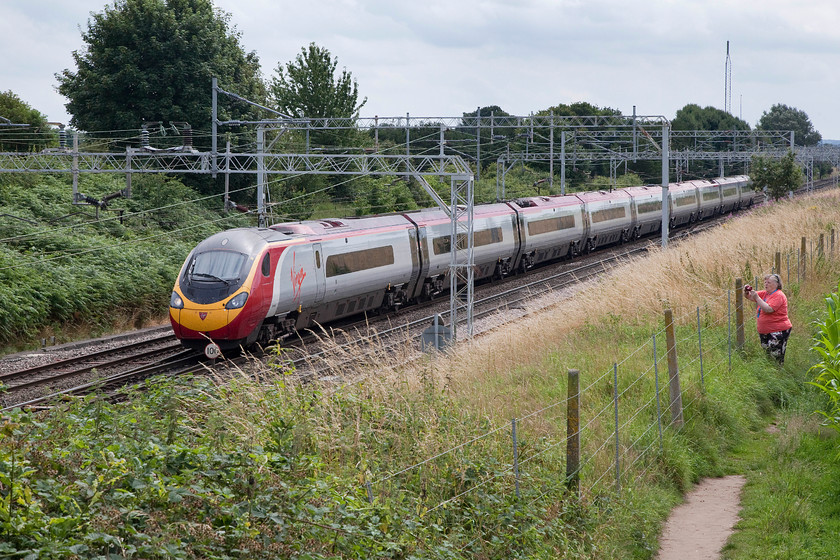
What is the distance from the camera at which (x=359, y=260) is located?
21.4 m

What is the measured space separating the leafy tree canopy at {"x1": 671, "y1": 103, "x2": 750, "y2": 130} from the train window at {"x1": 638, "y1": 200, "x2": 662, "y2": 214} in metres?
60.5

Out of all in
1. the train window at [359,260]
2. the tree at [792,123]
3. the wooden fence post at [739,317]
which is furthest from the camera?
the tree at [792,123]

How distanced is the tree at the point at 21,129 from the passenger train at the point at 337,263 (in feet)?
78.3

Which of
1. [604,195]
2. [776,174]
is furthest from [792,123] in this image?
[604,195]

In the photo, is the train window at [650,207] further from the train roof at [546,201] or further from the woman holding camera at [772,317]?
the woman holding camera at [772,317]

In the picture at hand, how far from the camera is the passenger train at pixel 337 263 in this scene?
1745cm

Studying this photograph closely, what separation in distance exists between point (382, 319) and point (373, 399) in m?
15.0

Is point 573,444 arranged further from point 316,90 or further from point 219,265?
point 316,90

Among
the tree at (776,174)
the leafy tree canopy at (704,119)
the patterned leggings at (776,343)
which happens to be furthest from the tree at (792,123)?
the patterned leggings at (776,343)

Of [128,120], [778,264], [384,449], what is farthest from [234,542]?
[128,120]

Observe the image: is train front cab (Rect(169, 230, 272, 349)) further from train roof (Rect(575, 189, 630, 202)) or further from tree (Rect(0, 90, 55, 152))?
tree (Rect(0, 90, 55, 152))

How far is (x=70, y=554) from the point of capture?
431 centimetres

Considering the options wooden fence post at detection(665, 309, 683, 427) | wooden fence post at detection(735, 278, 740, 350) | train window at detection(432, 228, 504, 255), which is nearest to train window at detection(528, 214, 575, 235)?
train window at detection(432, 228, 504, 255)

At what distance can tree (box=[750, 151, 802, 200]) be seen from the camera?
48.9 m
